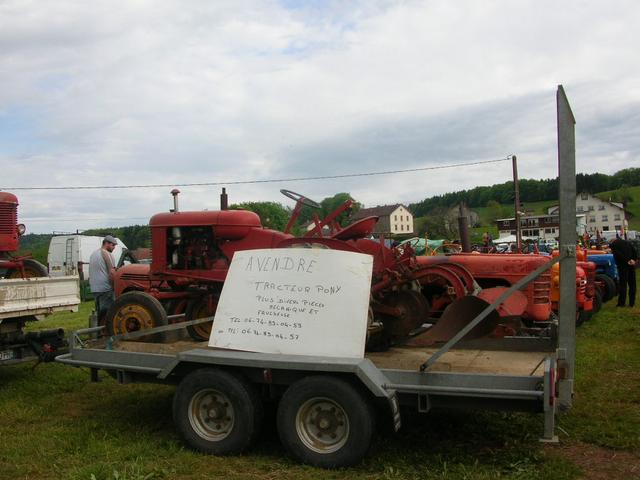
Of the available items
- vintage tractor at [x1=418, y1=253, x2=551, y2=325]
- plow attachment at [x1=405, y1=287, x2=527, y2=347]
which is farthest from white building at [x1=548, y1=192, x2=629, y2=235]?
plow attachment at [x1=405, y1=287, x2=527, y2=347]

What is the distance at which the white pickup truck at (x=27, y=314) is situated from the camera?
20.7 feet

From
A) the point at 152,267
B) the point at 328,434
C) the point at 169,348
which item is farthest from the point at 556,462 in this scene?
the point at 152,267

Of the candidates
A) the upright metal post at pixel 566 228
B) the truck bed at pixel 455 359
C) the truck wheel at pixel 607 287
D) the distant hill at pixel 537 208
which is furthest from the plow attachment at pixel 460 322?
the distant hill at pixel 537 208

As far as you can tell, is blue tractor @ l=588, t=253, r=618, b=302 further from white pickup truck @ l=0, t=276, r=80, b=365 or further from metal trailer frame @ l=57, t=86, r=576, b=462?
white pickup truck @ l=0, t=276, r=80, b=365

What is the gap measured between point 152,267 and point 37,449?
323 centimetres

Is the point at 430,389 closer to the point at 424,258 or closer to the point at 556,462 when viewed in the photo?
the point at 556,462

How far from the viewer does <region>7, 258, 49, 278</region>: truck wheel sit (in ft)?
26.1

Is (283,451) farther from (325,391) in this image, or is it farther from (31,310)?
(31,310)

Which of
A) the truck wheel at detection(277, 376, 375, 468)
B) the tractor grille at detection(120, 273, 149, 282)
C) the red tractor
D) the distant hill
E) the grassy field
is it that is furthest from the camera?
the distant hill

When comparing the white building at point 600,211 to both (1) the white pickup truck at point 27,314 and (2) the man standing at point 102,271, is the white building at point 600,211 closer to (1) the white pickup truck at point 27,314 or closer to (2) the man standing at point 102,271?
(2) the man standing at point 102,271

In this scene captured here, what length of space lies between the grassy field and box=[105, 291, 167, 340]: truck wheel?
2.44 feet

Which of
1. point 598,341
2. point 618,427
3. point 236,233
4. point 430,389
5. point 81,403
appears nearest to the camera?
point 430,389

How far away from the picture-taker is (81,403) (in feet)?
20.3

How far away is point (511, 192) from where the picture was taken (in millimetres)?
84188
